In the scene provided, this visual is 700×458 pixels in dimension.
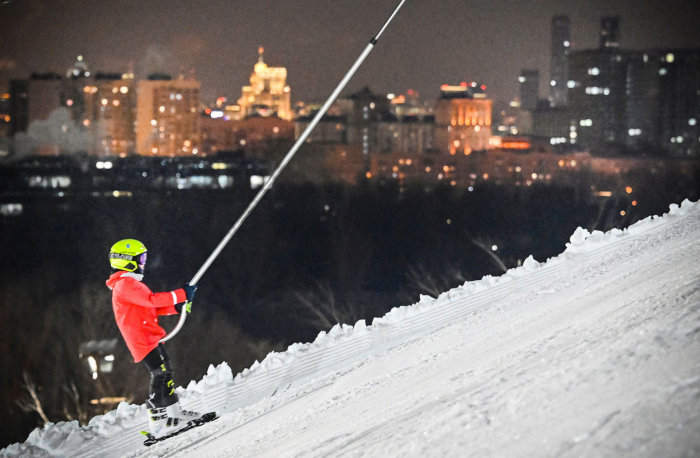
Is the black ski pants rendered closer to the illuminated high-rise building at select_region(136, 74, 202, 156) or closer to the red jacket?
the red jacket

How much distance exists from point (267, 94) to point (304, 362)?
6753cm

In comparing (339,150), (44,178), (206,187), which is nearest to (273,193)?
(206,187)

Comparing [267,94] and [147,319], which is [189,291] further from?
[267,94]

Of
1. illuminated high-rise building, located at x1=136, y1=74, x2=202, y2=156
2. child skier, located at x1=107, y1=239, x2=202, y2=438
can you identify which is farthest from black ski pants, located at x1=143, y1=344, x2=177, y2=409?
illuminated high-rise building, located at x1=136, y1=74, x2=202, y2=156

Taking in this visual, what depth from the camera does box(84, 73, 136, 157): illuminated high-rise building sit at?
47500mm

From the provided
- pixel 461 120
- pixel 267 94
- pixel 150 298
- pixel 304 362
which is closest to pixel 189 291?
pixel 150 298

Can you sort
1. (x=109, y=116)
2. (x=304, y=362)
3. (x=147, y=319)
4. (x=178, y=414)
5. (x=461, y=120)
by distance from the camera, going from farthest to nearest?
(x=461, y=120), (x=109, y=116), (x=304, y=362), (x=178, y=414), (x=147, y=319)

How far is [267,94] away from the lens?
234ft

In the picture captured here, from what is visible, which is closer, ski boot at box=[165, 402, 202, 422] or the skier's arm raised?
the skier's arm raised

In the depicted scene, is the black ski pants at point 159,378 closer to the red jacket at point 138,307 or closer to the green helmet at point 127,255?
the red jacket at point 138,307

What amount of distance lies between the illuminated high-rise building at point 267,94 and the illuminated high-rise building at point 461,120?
38.3ft

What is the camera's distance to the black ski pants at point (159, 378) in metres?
4.62

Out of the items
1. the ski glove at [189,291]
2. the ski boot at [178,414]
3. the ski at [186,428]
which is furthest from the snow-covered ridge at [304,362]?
the ski glove at [189,291]

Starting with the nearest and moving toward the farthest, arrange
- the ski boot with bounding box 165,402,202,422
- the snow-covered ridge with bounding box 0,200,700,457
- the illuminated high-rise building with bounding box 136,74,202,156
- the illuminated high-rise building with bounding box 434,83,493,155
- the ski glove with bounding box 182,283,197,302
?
the ski glove with bounding box 182,283,197,302
the ski boot with bounding box 165,402,202,422
the snow-covered ridge with bounding box 0,200,700,457
the illuminated high-rise building with bounding box 136,74,202,156
the illuminated high-rise building with bounding box 434,83,493,155
